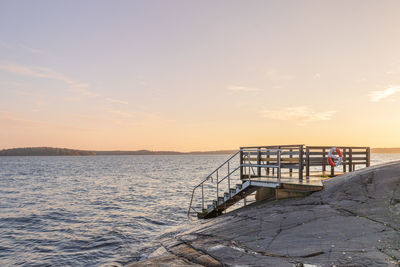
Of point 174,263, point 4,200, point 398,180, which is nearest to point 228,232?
point 174,263

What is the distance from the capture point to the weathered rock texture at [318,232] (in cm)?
621

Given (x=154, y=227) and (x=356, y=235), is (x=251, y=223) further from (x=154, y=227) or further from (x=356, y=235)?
(x=154, y=227)

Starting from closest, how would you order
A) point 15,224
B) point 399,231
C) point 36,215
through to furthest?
point 399,231 < point 15,224 < point 36,215

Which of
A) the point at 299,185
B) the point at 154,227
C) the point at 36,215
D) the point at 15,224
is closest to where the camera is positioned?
the point at 299,185

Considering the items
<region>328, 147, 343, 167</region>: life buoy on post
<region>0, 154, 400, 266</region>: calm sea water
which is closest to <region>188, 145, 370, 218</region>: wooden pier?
<region>328, 147, 343, 167</region>: life buoy on post

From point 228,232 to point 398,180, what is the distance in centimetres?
592

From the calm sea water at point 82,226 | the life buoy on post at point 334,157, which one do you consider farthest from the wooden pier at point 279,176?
the calm sea water at point 82,226

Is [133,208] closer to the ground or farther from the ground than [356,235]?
closer to the ground

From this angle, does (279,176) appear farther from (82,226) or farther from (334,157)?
(82,226)

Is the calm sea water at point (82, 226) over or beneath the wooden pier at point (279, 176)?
beneath

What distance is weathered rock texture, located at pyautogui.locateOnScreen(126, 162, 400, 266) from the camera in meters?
6.21

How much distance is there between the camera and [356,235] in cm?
695

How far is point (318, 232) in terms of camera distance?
24.6 feet

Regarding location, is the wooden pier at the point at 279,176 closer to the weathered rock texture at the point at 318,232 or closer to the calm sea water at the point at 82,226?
the weathered rock texture at the point at 318,232
